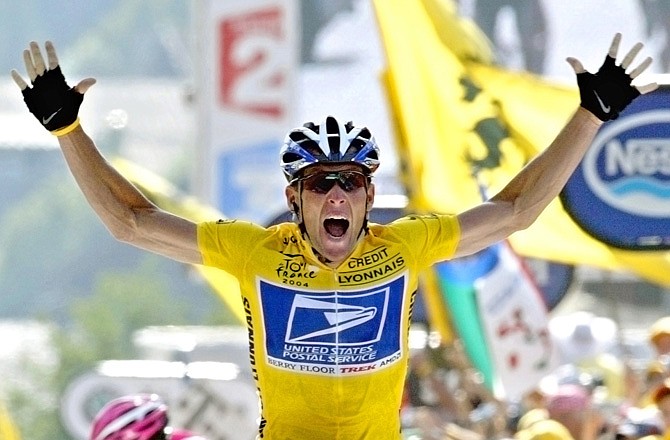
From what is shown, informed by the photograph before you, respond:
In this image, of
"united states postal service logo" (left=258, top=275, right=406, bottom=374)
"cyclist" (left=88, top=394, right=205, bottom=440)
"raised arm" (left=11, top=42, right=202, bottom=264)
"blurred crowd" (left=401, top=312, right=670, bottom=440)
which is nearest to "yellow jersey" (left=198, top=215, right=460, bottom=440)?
"united states postal service logo" (left=258, top=275, right=406, bottom=374)

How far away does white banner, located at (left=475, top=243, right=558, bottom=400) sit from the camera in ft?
35.0

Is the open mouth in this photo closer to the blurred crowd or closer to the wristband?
the wristband

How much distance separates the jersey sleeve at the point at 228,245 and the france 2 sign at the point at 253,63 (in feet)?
46.7

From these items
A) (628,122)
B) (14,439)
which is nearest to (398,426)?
(14,439)

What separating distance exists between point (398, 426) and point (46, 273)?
24.0m

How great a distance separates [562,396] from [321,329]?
403 cm

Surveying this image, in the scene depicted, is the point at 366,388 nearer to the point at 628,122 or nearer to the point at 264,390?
the point at 264,390

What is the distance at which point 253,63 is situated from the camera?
19.9m

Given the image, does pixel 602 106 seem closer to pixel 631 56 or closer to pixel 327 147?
pixel 631 56

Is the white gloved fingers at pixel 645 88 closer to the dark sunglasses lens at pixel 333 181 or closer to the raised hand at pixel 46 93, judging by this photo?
the dark sunglasses lens at pixel 333 181

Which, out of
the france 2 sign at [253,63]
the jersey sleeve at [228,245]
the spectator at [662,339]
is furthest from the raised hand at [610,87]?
the france 2 sign at [253,63]

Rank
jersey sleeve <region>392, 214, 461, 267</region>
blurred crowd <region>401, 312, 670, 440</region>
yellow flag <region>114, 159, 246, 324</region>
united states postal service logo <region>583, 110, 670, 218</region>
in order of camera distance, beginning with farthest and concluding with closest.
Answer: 1. yellow flag <region>114, 159, 246, 324</region>
2. united states postal service logo <region>583, 110, 670, 218</region>
3. blurred crowd <region>401, 312, 670, 440</region>
4. jersey sleeve <region>392, 214, 461, 267</region>

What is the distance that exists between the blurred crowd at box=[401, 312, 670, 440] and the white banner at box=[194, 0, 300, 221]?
6.43 metres

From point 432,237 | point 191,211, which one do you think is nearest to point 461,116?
point 191,211
